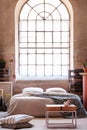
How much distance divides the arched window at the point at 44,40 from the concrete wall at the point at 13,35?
0.56 metres

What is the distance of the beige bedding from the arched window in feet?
8.63

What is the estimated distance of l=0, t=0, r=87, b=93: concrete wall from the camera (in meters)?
10.9

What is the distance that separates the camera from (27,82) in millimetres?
10961

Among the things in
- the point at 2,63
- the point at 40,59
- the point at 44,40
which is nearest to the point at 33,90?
the point at 2,63

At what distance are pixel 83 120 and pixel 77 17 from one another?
3.81 metres

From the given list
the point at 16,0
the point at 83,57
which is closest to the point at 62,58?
the point at 83,57

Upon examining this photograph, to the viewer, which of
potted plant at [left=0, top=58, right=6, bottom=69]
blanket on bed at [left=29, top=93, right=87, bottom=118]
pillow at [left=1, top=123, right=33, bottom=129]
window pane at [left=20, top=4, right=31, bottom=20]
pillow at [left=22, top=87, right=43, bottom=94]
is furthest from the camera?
window pane at [left=20, top=4, right=31, bottom=20]

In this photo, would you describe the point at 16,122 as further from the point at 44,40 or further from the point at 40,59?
the point at 44,40

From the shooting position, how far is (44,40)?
11516 millimetres

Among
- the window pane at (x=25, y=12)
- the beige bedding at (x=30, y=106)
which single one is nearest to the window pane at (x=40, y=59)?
the window pane at (x=25, y=12)

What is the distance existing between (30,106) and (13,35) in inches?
114

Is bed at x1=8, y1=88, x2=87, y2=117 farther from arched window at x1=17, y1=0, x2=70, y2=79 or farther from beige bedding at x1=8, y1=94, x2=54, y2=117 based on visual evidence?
arched window at x1=17, y1=0, x2=70, y2=79

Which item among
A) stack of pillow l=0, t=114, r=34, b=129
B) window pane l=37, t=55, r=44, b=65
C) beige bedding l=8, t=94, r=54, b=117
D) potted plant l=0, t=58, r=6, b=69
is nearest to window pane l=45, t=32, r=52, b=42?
window pane l=37, t=55, r=44, b=65

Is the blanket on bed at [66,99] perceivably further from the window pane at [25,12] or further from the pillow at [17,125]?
the window pane at [25,12]
